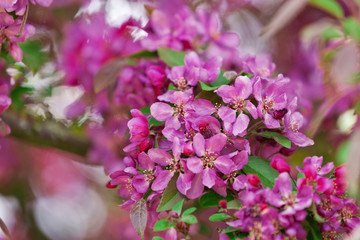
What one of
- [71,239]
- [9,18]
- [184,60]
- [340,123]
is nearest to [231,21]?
[340,123]

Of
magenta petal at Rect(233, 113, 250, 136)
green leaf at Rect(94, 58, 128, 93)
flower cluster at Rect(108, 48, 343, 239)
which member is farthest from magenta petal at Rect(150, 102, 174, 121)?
green leaf at Rect(94, 58, 128, 93)

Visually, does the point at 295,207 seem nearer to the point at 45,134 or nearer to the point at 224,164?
the point at 224,164

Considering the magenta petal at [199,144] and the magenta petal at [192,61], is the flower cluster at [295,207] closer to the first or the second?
the magenta petal at [199,144]

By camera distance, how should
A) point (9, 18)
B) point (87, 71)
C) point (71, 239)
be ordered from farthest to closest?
point (71, 239) → point (87, 71) → point (9, 18)

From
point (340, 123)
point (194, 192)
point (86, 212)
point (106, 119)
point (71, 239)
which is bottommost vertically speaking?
point (86, 212)

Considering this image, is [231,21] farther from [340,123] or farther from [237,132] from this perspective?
[237,132]

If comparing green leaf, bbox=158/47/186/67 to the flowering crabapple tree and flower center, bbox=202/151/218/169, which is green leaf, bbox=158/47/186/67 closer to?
the flowering crabapple tree
